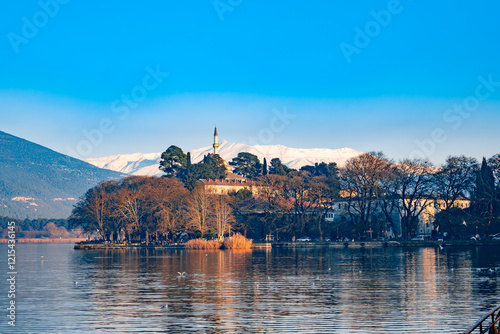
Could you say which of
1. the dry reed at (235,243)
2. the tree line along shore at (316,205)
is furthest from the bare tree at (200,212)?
the dry reed at (235,243)

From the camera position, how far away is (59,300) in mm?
38594

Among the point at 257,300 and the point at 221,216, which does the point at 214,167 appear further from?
the point at 257,300

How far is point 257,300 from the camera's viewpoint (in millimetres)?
37344

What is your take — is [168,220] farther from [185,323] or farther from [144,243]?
[185,323]

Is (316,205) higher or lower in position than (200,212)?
higher

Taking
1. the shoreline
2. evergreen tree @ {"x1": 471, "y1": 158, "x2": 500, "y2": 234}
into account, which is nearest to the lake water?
the shoreline

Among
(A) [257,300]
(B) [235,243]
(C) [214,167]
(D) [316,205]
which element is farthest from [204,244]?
(C) [214,167]

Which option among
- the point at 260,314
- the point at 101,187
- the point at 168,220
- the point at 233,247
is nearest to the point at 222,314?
the point at 260,314

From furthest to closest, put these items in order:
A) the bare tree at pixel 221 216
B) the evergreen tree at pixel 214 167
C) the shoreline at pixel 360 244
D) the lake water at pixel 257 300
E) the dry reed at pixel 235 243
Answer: the evergreen tree at pixel 214 167
the bare tree at pixel 221 216
the shoreline at pixel 360 244
the dry reed at pixel 235 243
the lake water at pixel 257 300

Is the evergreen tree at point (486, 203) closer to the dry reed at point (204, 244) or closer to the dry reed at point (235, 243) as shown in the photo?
the dry reed at point (235, 243)

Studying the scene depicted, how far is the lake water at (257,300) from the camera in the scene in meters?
28.7

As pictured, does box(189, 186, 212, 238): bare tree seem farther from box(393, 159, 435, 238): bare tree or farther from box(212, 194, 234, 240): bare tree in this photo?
box(393, 159, 435, 238): bare tree

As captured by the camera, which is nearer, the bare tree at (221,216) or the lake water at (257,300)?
the lake water at (257,300)

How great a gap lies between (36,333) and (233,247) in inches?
3193
